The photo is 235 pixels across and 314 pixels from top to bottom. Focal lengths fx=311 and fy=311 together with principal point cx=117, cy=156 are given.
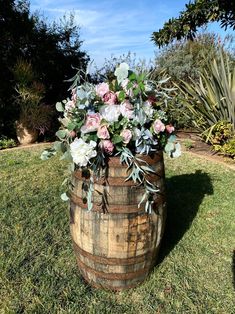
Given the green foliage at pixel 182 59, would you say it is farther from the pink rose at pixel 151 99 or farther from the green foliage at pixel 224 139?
the pink rose at pixel 151 99

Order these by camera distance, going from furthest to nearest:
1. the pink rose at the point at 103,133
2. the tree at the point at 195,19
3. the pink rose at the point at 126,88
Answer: the tree at the point at 195,19 → the pink rose at the point at 126,88 → the pink rose at the point at 103,133

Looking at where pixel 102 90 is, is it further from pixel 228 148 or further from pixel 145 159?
pixel 228 148

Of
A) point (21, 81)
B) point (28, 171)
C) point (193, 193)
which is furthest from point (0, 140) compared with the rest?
point (193, 193)

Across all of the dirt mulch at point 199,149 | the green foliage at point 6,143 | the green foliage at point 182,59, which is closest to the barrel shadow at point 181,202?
the dirt mulch at point 199,149

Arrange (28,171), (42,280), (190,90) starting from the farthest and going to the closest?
1. (190,90)
2. (28,171)
3. (42,280)

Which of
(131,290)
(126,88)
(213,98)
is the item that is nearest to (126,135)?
(126,88)

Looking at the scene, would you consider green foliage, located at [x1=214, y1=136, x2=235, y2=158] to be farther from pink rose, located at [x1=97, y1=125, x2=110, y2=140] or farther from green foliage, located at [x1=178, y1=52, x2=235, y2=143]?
pink rose, located at [x1=97, y1=125, x2=110, y2=140]

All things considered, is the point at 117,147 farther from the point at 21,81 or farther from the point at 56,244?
the point at 21,81

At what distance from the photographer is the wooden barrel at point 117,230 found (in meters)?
2.22

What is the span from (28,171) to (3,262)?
8.83 feet

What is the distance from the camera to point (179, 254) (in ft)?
10.00

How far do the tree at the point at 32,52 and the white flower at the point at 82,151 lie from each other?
670 centimetres

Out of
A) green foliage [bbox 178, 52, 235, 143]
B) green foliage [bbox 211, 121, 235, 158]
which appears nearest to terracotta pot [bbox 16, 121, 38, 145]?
green foliage [bbox 178, 52, 235, 143]

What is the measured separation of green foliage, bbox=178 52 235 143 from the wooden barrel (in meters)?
4.11
